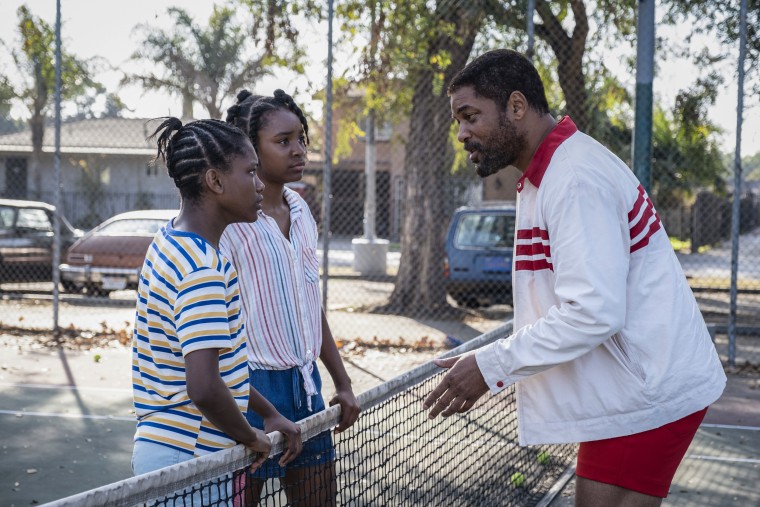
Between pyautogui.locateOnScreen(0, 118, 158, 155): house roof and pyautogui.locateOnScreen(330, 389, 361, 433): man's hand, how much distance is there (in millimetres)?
33476

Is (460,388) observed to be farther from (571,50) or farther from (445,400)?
(571,50)

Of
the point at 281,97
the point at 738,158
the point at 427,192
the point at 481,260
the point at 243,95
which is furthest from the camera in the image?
the point at 481,260

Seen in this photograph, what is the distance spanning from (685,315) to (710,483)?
3808 millimetres

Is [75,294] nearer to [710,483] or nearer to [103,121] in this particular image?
[710,483]

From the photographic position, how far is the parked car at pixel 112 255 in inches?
658

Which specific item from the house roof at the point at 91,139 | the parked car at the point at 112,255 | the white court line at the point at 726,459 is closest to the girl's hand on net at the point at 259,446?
the white court line at the point at 726,459

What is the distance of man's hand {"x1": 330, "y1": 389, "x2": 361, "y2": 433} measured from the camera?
11.7 ft

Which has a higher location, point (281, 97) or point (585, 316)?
point (281, 97)

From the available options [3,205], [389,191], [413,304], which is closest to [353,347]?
[413,304]

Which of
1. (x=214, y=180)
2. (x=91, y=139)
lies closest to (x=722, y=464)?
(x=214, y=180)

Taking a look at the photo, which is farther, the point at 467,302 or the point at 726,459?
the point at 467,302

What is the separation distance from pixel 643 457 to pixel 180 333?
4.68 ft

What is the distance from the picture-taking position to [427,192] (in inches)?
592

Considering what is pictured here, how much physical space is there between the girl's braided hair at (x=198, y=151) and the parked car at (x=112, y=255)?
13.8m
